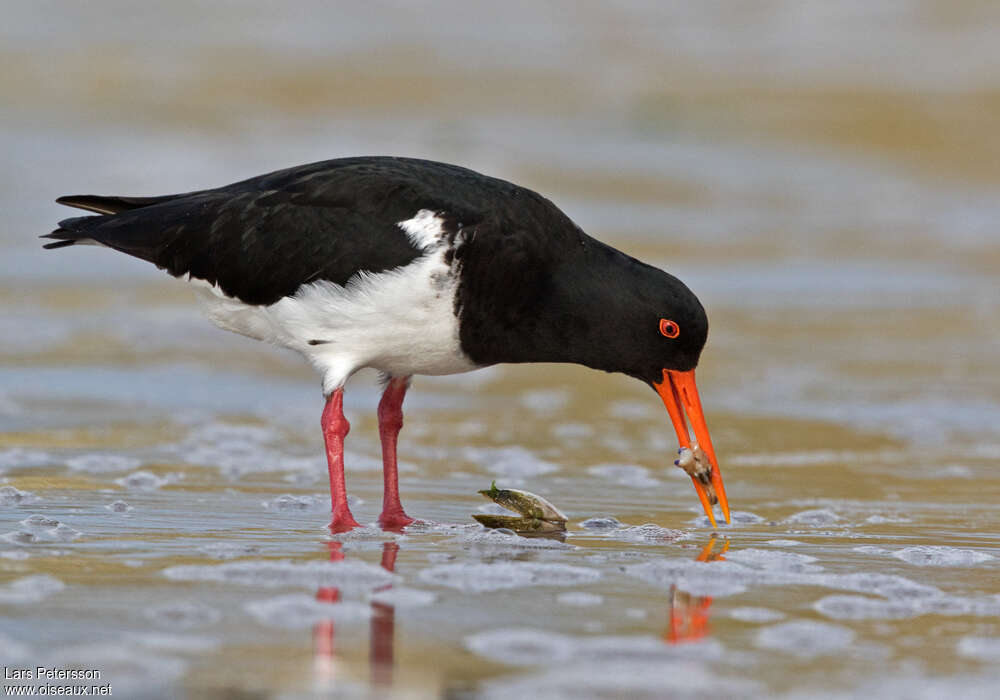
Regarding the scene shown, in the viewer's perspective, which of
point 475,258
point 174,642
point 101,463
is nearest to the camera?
point 174,642

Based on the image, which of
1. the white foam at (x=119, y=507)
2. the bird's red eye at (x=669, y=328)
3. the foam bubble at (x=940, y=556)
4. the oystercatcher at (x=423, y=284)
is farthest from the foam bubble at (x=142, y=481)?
the foam bubble at (x=940, y=556)

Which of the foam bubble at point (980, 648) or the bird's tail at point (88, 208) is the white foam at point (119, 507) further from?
the foam bubble at point (980, 648)

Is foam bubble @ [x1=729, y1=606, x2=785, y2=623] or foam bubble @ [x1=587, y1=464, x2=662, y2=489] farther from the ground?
foam bubble @ [x1=587, y1=464, x2=662, y2=489]

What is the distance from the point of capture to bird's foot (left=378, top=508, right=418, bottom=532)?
5766mm

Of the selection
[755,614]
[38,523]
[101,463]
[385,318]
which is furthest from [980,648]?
[101,463]

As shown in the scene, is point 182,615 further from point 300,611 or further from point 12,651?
point 12,651

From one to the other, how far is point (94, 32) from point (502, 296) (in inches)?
754

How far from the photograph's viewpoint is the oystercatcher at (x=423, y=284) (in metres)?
5.69

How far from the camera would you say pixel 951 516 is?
20.3 ft

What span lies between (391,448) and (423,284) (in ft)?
3.41

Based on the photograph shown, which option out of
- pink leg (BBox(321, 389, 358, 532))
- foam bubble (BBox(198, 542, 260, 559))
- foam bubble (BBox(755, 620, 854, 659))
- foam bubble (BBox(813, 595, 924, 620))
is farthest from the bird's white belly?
foam bubble (BBox(755, 620, 854, 659))

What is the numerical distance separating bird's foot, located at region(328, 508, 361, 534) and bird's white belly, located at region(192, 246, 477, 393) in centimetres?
57

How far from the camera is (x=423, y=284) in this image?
222 inches

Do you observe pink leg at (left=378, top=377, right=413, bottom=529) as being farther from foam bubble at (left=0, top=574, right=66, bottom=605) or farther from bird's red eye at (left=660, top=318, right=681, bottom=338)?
foam bubble at (left=0, top=574, right=66, bottom=605)
